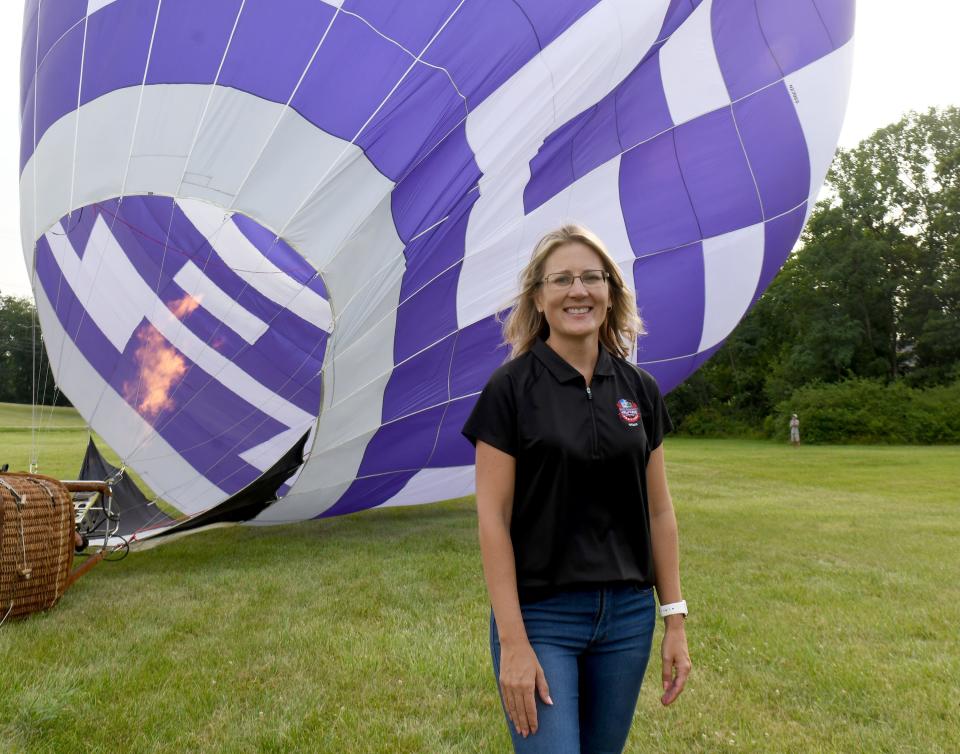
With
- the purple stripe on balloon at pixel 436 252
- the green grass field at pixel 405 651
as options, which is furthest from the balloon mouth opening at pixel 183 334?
the purple stripe on balloon at pixel 436 252

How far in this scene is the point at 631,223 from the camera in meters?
4.94

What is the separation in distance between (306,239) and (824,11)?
393cm

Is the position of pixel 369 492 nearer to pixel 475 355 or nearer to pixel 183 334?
pixel 475 355

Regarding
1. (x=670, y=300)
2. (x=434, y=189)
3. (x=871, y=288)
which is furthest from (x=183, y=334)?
(x=871, y=288)

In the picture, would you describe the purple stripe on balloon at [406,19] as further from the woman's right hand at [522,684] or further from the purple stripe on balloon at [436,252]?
the woman's right hand at [522,684]

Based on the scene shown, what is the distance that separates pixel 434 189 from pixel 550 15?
1084mm

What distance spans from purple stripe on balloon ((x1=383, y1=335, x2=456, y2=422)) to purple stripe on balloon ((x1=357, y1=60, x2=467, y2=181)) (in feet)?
3.42

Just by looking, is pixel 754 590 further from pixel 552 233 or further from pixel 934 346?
pixel 934 346

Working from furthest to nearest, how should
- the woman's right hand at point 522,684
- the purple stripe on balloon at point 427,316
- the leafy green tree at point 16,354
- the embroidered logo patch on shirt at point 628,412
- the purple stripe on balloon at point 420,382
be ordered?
1. the leafy green tree at point 16,354
2. the purple stripe on balloon at point 420,382
3. the purple stripe on balloon at point 427,316
4. the embroidered logo patch on shirt at point 628,412
5. the woman's right hand at point 522,684

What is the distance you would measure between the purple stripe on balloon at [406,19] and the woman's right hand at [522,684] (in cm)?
323

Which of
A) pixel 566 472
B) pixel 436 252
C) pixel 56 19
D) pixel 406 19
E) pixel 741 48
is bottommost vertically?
pixel 566 472

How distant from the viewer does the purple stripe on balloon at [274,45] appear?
386cm

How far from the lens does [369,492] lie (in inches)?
209

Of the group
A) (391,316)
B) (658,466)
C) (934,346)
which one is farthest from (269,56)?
(934,346)
